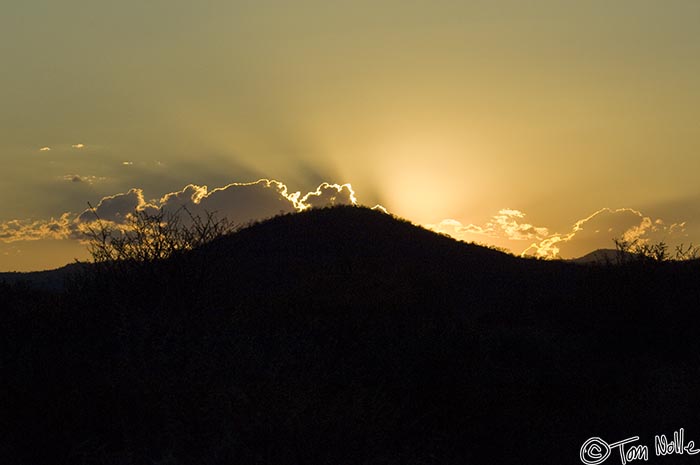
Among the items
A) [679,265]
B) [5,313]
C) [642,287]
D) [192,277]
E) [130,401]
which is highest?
[679,265]

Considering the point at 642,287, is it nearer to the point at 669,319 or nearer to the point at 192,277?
the point at 669,319

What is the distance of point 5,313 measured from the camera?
1634 centimetres

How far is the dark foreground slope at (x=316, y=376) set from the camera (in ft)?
36.5

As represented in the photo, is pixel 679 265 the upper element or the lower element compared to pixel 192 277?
upper

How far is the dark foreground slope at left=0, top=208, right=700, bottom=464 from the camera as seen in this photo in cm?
1113

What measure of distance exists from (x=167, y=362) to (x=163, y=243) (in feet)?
15.5

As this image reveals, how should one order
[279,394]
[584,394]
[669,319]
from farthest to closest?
[669,319] → [584,394] → [279,394]

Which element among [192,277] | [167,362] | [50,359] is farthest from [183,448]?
[192,277]

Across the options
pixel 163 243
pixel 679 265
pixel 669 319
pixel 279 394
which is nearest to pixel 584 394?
pixel 279 394

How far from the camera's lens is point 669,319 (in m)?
23.5

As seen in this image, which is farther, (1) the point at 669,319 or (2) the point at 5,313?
(1) the point at 669,319

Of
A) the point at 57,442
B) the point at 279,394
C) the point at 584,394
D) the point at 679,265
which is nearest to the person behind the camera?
the point at 57,442

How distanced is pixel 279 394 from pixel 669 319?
16899 mm

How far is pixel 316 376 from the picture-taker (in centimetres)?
1377
